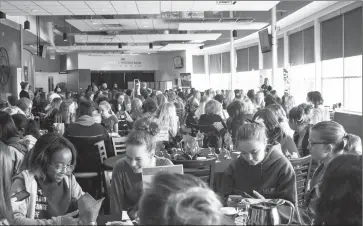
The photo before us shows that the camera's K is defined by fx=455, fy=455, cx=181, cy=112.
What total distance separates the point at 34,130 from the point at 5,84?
9223 mm

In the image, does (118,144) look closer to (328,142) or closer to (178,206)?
(328,142)

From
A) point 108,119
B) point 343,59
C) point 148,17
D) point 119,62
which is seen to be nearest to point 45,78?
point 119,62

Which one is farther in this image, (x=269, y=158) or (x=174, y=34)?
(x=174, y=34)

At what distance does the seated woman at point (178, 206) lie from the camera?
1207 mm

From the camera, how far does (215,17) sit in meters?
14.4

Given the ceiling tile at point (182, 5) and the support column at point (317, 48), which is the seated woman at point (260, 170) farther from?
the support column at point (317, 48)

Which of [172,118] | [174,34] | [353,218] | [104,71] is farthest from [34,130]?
[104,71]

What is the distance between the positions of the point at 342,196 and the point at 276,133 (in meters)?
2.88

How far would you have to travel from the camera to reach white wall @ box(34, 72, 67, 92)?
24248mm

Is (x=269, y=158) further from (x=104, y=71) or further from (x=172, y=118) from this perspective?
(x=104, y=71)

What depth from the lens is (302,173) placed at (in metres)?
3.91

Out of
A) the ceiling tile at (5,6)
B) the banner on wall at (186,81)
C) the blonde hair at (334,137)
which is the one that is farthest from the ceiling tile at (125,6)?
the banner on wall at (186,81)

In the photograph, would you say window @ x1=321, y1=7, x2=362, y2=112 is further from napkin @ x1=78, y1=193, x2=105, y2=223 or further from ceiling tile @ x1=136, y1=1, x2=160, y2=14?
napkin @ x1=78, y1=193, x2=105, y2=223

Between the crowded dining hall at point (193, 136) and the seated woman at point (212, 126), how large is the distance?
0.06 feet
